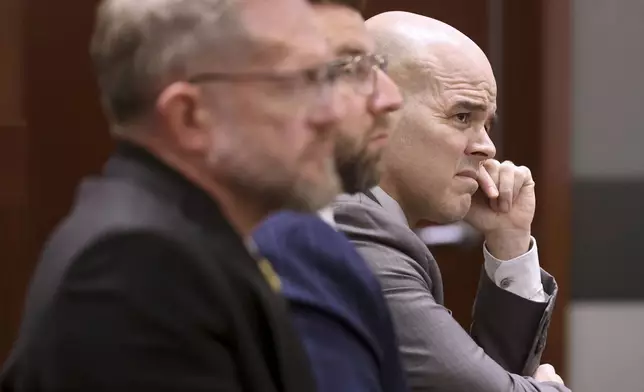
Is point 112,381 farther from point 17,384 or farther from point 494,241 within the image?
point 494,241

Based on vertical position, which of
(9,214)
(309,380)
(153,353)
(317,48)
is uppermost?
(317,48)

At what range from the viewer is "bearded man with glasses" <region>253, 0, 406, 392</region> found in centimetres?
89

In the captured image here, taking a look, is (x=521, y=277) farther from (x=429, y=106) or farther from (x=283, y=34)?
(x=283, y=34)

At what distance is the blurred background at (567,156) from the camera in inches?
78.4

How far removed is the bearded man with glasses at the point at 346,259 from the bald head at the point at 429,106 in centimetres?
22

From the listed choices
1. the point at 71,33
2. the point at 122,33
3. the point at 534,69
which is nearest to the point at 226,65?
the point at 122,33

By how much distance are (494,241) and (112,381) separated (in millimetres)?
879

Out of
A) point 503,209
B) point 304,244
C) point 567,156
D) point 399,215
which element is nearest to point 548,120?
point 567,156

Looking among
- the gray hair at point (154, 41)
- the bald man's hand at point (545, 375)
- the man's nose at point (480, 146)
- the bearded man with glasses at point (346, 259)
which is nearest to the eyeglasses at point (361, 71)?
the bearded man with glasses at point (346, 259)

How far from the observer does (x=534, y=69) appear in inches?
82.0

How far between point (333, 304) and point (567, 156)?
1.28 m

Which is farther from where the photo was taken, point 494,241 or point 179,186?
point 494,241

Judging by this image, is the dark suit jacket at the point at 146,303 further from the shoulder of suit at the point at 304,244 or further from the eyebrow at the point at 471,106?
the eyebrow at the point at 471,106

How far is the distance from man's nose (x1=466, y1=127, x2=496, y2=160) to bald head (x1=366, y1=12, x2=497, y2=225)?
0.02m
